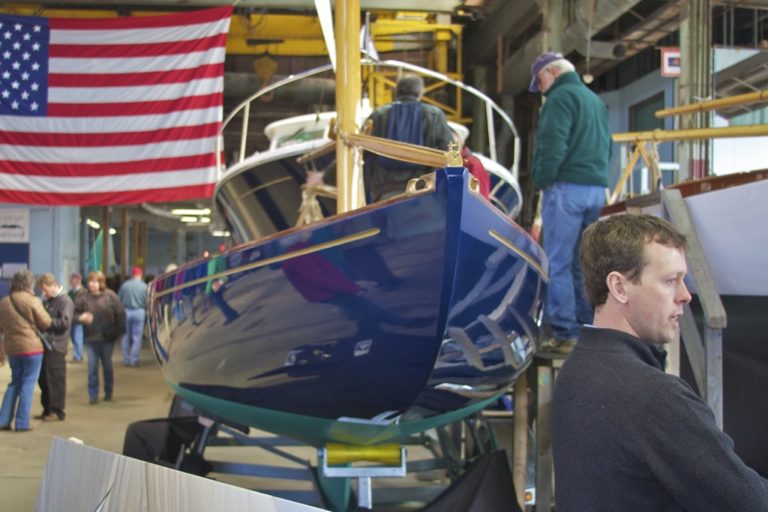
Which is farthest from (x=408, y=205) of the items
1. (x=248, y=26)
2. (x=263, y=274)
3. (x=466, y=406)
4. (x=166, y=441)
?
(x=248, y=26)

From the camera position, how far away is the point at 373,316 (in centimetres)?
359

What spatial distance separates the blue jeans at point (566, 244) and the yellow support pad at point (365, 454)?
4.05 feet

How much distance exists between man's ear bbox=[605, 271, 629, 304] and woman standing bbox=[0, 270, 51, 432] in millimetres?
6808

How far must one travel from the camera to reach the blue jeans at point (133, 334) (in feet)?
39.1

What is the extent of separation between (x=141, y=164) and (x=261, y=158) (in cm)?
148

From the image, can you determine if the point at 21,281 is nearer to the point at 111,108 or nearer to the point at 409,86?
the point at 111,108

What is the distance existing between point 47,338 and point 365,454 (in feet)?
15.7

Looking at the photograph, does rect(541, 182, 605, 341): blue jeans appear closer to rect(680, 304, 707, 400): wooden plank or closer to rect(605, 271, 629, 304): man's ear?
rect(680, 304, 707, 400): wooden plank

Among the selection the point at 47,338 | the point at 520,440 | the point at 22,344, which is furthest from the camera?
the point at 47,338

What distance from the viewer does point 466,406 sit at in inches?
171

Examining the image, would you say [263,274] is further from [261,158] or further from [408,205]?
[261,158]

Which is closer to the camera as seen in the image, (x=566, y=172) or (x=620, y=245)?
(x=620, y=245)

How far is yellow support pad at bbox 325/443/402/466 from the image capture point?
426 cm

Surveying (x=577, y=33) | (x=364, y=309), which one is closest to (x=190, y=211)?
(x=577, y=33)
